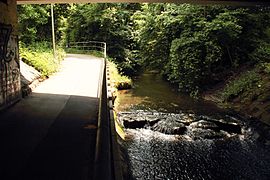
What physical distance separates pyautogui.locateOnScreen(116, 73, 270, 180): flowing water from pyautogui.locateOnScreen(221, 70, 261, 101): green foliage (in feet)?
5.16

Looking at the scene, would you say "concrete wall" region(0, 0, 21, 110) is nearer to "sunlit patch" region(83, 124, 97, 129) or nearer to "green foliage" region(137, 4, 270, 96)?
"sunlit patch" region(83, 124, 97, 129)

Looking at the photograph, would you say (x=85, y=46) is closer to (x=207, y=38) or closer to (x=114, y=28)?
(x=114, y=28)

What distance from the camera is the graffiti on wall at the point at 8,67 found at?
33.1 ft

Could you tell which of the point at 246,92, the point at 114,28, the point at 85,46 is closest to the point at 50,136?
the point at 246,92

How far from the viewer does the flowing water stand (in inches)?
449

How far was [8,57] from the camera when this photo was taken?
1063 centimetres

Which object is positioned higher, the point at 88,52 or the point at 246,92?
the point at 88,52

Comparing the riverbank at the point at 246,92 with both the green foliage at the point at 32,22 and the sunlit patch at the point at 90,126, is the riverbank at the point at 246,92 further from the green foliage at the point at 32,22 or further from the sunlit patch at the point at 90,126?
the green foliage at the point at 32,22


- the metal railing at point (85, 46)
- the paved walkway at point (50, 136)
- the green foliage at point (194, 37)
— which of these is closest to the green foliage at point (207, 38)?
the green foliage at point (194, 37)

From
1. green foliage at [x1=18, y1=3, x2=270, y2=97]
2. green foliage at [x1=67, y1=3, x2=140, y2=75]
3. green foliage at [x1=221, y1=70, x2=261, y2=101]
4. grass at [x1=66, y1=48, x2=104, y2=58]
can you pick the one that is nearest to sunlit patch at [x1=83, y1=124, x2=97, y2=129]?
green foliage at [x1=221, y1=70, x2=261, y2=101]

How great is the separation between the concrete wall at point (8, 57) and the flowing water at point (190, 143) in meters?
5.02

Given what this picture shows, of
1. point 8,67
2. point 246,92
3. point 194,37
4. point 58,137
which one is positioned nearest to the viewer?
point 58,137

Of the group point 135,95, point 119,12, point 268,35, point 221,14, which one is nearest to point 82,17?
point 119,12

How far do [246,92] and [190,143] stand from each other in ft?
25.3
